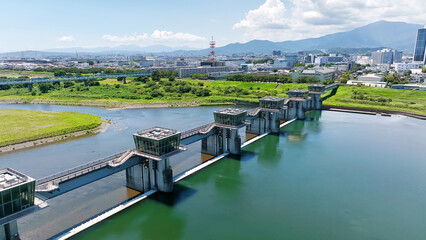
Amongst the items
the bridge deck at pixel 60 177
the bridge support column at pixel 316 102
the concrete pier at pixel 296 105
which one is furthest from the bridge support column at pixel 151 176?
the bridge support column at pixel 316 102

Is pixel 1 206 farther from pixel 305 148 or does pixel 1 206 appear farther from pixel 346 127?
pixel 346 127

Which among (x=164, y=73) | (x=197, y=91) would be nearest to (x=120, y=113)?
(x=197, y=91)

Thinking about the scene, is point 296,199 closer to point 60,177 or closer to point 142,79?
point 60,177

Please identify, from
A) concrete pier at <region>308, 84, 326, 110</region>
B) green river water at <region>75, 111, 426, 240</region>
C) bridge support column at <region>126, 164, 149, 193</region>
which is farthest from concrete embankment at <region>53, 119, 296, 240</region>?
concrete pier at <region>308, 84, 326, 110</region>

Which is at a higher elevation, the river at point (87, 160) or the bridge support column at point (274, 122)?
the bridge support column at point (274, 122)

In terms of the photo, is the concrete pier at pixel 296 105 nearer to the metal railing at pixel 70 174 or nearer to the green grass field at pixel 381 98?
the green grass field at pixel 381 98

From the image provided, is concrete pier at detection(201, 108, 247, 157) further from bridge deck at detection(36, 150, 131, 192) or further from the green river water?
bridge deck at detection(36, 150, 131, 192)
